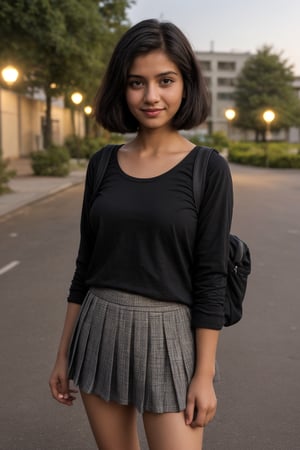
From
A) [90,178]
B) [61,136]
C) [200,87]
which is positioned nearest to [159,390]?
[90,178]

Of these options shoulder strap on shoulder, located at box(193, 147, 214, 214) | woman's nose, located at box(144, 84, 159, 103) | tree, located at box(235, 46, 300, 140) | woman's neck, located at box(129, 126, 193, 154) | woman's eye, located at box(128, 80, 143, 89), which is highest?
tree, located at box(235, 46, 300, 140)

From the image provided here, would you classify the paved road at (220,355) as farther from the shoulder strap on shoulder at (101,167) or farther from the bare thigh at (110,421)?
the shoulder strap on shoulder at (101,167)

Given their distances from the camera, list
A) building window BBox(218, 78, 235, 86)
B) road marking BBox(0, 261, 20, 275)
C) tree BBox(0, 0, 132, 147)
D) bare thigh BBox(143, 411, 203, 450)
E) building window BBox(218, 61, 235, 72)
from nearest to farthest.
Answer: bare thigh BBox(143, 411, 203, 450) < road marking BBox(0, 261, 20, 275) < tree BBox(0, 0, 132, 147) < building window BBox(218, 78, 235, 86) < building window BBox(218, 61, 235, 72)

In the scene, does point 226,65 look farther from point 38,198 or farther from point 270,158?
point 38,198

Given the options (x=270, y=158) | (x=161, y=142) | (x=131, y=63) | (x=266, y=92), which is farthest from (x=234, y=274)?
(x=266, y=92)

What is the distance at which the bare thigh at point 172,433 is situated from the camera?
1.79 meters

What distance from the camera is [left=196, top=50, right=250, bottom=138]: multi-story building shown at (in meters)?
99.7

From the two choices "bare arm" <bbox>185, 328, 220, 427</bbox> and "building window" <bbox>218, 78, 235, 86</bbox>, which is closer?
"bare arm" <bbox>185, 328, 220, 427</bbox>

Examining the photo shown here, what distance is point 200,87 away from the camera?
1.97 meters

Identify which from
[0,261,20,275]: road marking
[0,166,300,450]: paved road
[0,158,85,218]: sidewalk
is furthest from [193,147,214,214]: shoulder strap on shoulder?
[0,158,85,218]: sidewalk

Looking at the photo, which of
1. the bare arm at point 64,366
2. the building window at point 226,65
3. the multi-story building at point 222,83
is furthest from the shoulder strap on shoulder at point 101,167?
the building window at point 226,65

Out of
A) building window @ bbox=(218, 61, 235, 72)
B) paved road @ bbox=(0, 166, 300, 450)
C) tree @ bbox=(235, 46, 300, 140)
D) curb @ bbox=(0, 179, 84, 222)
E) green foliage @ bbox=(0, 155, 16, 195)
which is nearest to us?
paved road @ bbox=(0, 166, 300, 450)

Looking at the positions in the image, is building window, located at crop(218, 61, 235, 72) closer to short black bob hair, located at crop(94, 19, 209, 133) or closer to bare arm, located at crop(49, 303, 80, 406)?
short black bob hair, located at crop(94, 19, 209, 133)

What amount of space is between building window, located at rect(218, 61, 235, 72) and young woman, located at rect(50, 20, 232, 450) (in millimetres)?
103794
